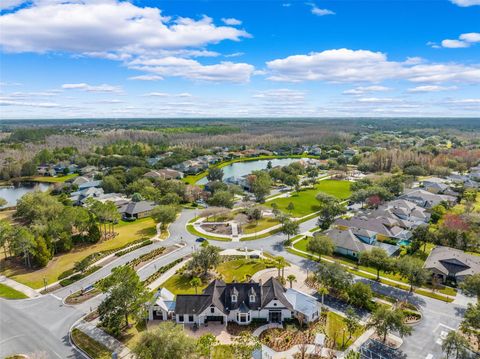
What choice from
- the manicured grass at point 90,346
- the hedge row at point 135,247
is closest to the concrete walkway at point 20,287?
the manicured grass at point 90,346

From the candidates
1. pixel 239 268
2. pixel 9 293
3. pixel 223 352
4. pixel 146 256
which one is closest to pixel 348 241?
pixel 239 268

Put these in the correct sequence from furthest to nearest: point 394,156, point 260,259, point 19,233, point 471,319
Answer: point 394,156 → point 260,259 → point 19,233 → point 471,319

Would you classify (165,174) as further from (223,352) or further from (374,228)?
(223,352)

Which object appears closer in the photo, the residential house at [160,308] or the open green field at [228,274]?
the residential house at [160,308]

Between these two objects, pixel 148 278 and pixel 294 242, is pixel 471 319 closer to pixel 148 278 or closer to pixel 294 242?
pixel 294 242

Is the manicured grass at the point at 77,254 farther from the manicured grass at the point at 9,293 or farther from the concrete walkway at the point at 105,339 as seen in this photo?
the concrete walkway at the point at 105,339

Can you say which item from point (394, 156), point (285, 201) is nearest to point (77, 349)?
point (285, 201)
